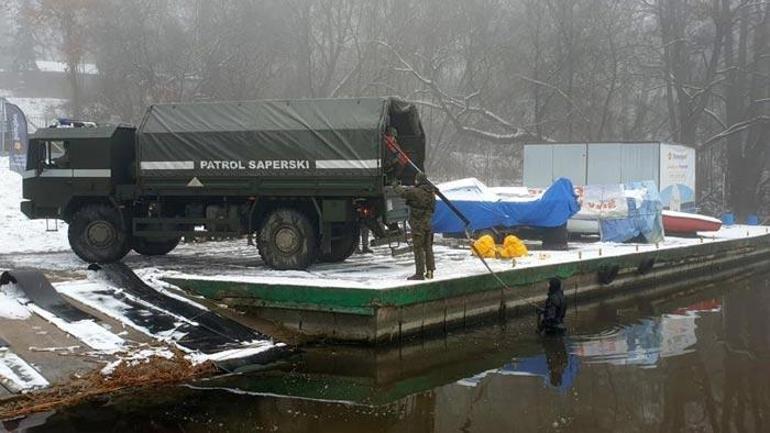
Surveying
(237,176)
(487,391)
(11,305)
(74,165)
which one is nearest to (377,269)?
(237,176)

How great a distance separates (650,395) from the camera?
814 cm

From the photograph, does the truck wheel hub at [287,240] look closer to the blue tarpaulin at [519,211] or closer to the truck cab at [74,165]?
the truck cab at [74,165]

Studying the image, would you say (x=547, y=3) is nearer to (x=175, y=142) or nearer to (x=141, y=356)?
(x=175, y=142)

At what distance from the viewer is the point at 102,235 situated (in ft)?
45.1

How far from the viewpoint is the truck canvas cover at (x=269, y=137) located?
39.7ft

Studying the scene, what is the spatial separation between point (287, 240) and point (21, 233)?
28.5ft

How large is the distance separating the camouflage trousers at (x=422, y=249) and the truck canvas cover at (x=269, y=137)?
5.29ft

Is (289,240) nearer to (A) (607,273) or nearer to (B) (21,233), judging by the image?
(A) (607,273)

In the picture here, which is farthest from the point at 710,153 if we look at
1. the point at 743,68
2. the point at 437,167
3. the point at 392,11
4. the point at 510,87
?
the point at 392,11

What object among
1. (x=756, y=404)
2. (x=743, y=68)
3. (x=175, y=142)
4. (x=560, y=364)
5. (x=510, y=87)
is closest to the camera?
(x=756, y=404)

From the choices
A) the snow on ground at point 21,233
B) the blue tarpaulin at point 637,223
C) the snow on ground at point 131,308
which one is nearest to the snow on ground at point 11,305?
the snow on ground at point 131,308

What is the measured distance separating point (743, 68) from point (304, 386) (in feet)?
106

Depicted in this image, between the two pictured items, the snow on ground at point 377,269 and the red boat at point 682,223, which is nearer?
the snow on ground at point 377,269

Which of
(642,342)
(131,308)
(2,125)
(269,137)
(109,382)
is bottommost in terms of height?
(642,342)
